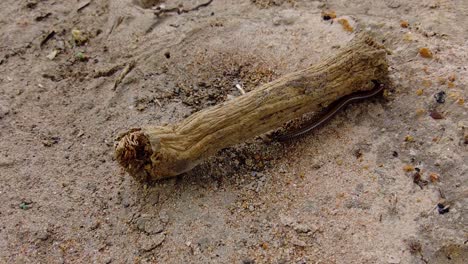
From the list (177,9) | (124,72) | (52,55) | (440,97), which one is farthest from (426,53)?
(52,55)

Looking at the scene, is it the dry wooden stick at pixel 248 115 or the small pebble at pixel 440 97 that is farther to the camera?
the small pebble at pixel 440 97

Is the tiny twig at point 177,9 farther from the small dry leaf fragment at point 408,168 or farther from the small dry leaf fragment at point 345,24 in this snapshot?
the small dry leaf fragment at point 408,168

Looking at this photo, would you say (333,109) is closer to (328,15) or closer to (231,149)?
(231,149)

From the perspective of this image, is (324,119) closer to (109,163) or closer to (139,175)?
(139,175)

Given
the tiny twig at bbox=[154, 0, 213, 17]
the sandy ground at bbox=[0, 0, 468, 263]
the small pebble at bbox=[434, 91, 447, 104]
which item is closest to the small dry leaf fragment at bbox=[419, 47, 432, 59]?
the sandy ground at bbox=[0, 0, 468, 263]

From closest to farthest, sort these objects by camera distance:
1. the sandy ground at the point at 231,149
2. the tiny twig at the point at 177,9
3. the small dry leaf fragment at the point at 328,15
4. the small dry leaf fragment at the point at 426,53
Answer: the sandy ground at the point at 231,149
the small dry leaf fragment at the point at 426,53
the small dry leaf fragment at the point at 328,15
the tiny twig at the point at 177,9

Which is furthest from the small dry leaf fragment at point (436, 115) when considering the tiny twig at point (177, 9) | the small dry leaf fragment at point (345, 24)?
the tiny twig at point (177, 9)
